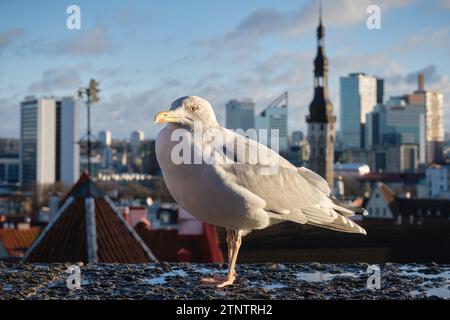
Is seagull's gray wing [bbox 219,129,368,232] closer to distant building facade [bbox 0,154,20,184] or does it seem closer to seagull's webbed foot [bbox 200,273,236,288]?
seagull's webbed foot [bbox 200,273,236,288]

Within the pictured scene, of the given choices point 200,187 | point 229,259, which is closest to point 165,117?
point 200,187

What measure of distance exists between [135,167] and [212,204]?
5079 cm

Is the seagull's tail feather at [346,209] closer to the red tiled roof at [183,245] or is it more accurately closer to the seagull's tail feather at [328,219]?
the seagull's tail feather at [328,219]

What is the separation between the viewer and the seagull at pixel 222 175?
2295 mm

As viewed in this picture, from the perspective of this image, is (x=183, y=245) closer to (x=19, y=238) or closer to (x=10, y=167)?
(x=19, y=238)

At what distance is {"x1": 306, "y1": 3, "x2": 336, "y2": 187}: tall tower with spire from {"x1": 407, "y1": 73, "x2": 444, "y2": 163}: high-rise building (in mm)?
33189

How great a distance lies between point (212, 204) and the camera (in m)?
2.31

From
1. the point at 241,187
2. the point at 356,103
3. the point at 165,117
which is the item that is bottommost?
the point at 241,187

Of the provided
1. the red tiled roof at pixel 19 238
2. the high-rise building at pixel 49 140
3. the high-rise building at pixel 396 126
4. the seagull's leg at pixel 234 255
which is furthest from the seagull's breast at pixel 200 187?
the high-rise building at pixel 396 126

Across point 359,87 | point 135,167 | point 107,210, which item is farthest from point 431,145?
point 107,210

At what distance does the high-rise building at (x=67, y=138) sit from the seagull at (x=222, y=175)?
5357 centimetres

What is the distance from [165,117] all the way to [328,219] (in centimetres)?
72

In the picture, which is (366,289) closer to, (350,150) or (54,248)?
(54,248)

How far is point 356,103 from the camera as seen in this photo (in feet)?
239
